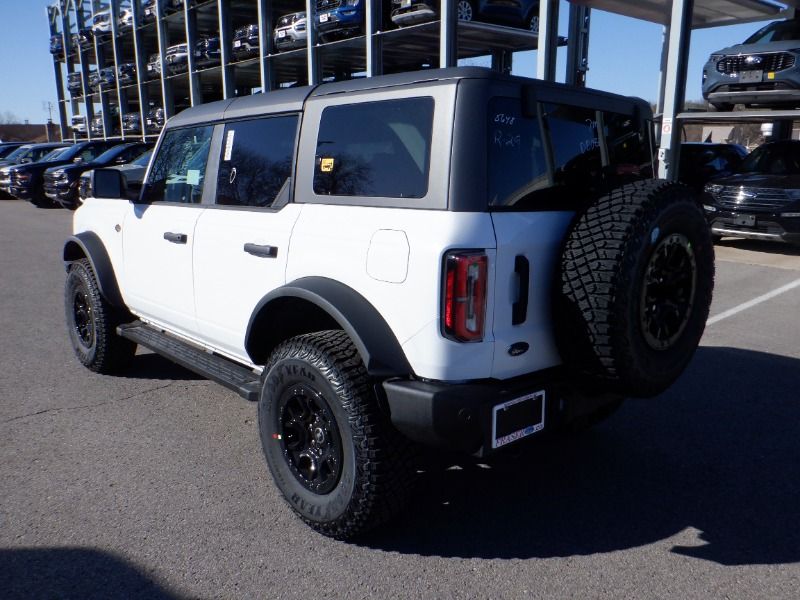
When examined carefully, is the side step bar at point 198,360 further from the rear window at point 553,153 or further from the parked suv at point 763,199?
the parked suv at point 763,199

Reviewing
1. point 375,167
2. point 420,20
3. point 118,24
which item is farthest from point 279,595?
point 118,24

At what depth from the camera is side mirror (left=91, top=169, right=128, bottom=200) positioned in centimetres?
446

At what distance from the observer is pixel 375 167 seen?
9.49 ft

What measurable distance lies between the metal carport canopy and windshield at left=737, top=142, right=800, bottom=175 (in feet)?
13.6

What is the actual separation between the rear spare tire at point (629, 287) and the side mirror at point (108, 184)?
123 inches

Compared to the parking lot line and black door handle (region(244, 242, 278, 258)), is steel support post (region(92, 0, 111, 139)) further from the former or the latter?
black door handle (region(244, 242, 278, 258))

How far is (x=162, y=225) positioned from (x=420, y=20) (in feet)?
39.2

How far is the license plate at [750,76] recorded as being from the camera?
10.6m

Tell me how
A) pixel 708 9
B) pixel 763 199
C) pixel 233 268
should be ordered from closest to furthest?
1. pixel 233 268
2. pixel 763 199
3. pixel 708 9

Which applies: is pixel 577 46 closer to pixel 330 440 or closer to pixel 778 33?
pixel 778 33

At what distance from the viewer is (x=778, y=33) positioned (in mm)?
10984

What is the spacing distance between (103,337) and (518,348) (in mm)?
3294

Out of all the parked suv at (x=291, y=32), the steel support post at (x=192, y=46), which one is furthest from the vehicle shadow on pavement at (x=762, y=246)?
the steel support post at (x=192, y=46)

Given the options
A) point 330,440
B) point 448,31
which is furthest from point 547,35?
point 330,440
